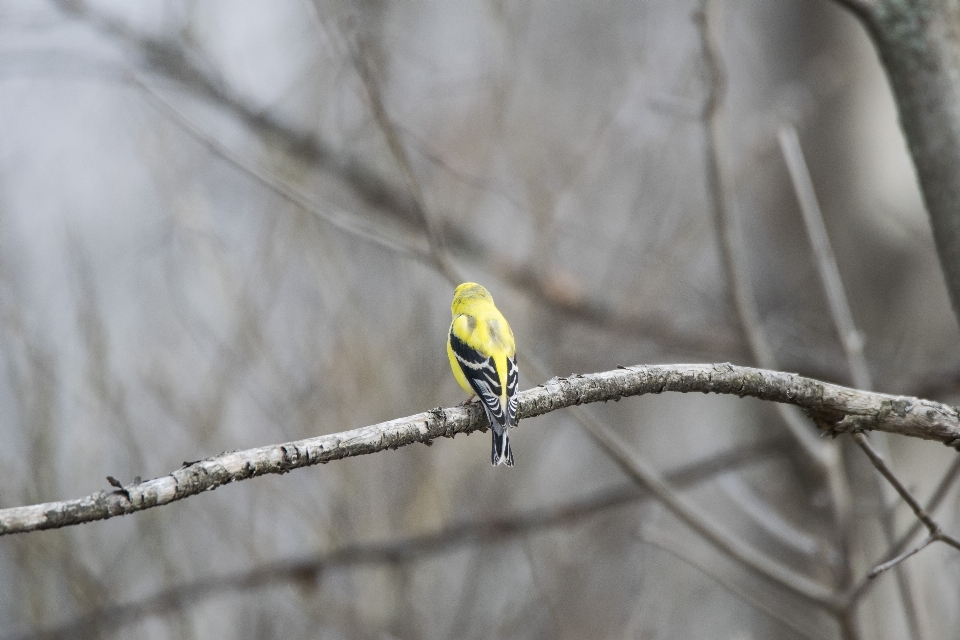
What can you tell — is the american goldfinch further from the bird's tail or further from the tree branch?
the tree branch

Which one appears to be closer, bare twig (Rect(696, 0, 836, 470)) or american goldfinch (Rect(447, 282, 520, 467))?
american goldfinch (Rect(447, 282, 520, 467))

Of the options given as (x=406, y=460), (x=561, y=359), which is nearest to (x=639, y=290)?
(x=561, y=359)

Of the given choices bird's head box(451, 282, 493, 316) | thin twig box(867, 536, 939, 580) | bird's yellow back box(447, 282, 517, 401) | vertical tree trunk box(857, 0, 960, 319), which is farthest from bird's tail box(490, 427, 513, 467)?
vertical tree trunk box(857, 0, 960, 319)

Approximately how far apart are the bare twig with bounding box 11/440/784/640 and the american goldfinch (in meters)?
1.21

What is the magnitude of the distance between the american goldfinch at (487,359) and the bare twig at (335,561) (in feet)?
3.96

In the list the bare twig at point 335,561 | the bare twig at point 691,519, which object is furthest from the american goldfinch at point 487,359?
the bare twig at point 335,561

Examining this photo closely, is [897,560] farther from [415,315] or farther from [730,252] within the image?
[415,315]

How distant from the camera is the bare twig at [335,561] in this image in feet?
12.6

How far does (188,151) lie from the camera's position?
4969mm

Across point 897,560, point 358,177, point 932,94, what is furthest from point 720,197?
point 358,177

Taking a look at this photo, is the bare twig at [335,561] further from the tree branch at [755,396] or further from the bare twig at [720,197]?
the tree branch at [755,396]

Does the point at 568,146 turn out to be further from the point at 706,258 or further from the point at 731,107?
the point at 706,258

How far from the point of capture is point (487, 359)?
2.82 meters

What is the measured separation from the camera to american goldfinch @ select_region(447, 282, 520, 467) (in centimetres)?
252
